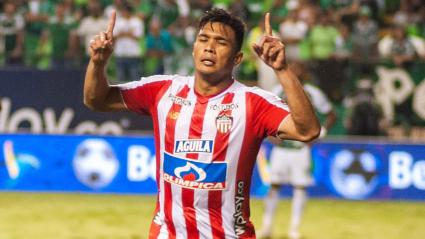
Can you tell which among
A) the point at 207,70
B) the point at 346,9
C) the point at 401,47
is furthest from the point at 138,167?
the point at 207,70

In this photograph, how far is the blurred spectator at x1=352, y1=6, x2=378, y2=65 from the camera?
17.3 m

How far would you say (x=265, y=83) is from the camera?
16.0 metres

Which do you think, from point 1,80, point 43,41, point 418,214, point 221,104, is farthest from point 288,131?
point 43,41

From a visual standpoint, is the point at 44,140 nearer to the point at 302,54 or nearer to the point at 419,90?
the point at 302,54

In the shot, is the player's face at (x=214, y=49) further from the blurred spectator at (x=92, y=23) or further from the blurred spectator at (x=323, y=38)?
the blurred spectator at (x=92, y=23)

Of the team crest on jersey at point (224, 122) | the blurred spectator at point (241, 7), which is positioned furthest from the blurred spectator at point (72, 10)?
the team crest on jersey at point (224, 122)

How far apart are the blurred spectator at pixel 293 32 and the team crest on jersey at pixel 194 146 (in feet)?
36.8

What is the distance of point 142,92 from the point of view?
6129 mm

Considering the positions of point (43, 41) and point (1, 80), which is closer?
point (1, 80)

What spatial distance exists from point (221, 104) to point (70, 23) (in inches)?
480

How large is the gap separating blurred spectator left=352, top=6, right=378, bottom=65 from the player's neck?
1107 centimetres

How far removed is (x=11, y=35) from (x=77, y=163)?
11.1ft

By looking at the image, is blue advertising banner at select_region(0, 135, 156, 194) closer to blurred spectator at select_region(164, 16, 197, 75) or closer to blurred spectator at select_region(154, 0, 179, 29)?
blurred spectator at select_region(164, 16, 197, 75)

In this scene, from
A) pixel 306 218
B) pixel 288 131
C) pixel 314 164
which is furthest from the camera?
pixel 314 164
